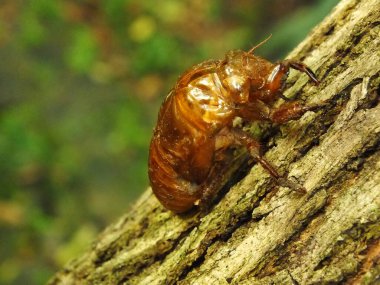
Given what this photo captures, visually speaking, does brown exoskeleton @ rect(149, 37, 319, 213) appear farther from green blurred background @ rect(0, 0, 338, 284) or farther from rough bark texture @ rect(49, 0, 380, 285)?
green blurred background @ rect(0, 0, 338, 284)

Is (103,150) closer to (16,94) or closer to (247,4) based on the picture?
(16,94)

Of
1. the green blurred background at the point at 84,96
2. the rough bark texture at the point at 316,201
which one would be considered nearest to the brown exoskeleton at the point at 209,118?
the rough bark texture at the point at 316,201

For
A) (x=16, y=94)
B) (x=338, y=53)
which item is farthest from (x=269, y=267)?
(x=16, y=94)

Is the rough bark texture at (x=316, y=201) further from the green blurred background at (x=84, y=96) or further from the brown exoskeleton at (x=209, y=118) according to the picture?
the green blurred background at (x=84, y=96)

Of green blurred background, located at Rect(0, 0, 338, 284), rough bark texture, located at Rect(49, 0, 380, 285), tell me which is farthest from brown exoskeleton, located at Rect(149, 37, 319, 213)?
green blurred background, located at Rect(0, 0, 338, 284)

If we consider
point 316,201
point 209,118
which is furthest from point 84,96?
point 316,201

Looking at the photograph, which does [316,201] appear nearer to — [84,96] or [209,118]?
[209,118]
